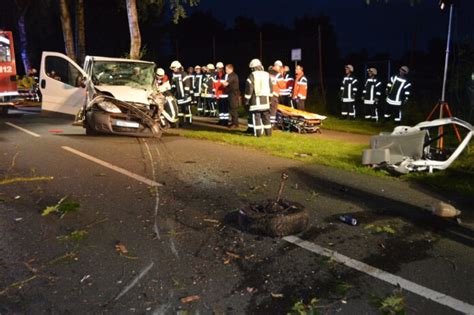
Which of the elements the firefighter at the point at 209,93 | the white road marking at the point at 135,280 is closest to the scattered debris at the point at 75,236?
the white road marking at the point at 135,280

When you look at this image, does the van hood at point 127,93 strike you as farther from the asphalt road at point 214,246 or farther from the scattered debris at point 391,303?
the scattered debris at point 391,303

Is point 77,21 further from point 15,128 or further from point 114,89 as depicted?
point 114,89

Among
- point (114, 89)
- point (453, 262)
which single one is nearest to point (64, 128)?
point (114, 89)

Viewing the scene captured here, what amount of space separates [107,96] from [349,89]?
8.24 m

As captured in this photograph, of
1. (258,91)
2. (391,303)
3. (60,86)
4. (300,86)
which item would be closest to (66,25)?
(60,86)

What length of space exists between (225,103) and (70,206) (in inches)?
349

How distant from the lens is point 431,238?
5.00m

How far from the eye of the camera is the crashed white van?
10.9 m

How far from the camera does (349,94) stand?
15844mm

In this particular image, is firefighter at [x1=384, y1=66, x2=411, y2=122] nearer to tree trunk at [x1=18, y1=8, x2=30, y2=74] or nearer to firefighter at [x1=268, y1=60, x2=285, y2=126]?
firefighter at [x1=268, y1=60, x2=285, y2=126]

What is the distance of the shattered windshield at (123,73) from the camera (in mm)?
12195

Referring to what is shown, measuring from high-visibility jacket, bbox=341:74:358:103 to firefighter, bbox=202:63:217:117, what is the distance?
4.36 m

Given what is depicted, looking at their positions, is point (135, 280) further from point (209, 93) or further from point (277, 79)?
point (209, 93)

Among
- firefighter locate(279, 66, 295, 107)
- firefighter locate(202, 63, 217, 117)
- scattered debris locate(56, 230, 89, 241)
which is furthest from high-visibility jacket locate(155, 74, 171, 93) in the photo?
scattered debris locate(56, 230, 89, 241)
